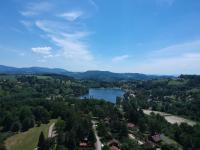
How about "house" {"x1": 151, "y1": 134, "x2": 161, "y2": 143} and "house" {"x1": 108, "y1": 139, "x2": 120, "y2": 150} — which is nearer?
"house" {"x1": 108, "y1": 139, "x2": 120, "y2": 150}

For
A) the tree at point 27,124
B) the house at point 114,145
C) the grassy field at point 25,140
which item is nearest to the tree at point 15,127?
the tree at point 27,124

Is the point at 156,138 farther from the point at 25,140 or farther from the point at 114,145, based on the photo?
the point at 25,140

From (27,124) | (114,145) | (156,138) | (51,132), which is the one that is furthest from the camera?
(27,124)

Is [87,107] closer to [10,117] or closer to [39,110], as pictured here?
[39,110]

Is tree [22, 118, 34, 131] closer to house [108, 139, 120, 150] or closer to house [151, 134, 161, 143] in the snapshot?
house [108, 139, 120, 150]

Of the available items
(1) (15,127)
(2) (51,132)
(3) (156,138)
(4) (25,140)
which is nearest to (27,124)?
(1) (15,127)

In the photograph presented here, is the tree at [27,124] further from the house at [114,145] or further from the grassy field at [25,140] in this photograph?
the house at [114,145]

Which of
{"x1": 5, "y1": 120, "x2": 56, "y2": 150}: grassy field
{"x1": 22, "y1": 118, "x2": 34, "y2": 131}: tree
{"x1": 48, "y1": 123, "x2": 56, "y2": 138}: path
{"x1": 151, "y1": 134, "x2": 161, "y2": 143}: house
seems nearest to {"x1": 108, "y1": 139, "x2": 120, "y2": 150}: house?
{"x1": 151, "y1": 134, "x2": 161, "y2": 143}: house

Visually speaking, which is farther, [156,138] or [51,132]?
[51,132]

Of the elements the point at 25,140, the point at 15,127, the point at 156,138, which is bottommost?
the point at 25,140
